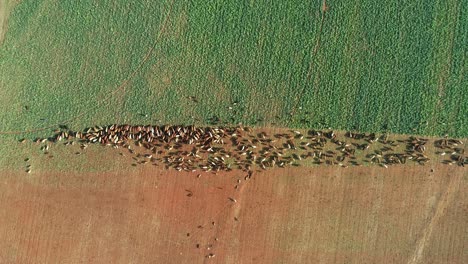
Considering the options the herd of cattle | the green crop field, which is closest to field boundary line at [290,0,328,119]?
the green crop field

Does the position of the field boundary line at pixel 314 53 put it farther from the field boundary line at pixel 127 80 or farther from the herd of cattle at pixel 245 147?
the field boundary line at pixel 127 80

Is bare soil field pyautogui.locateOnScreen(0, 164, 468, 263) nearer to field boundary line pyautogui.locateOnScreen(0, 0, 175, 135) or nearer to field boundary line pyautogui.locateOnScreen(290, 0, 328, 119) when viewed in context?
field boundary line pyautogui.locateOnScreen(0, 0, 175, 135)

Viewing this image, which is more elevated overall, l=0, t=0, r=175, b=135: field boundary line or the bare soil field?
l=0, t=0, r=175, b=135: field boundary line

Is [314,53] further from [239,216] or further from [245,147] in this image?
[239,216]

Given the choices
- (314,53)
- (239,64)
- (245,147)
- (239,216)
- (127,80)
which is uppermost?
(314,53)

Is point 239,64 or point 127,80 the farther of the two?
point 127,80

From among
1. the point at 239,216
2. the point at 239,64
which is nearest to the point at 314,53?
the point at 239,64

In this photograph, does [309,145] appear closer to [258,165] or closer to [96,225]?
[258,165]
